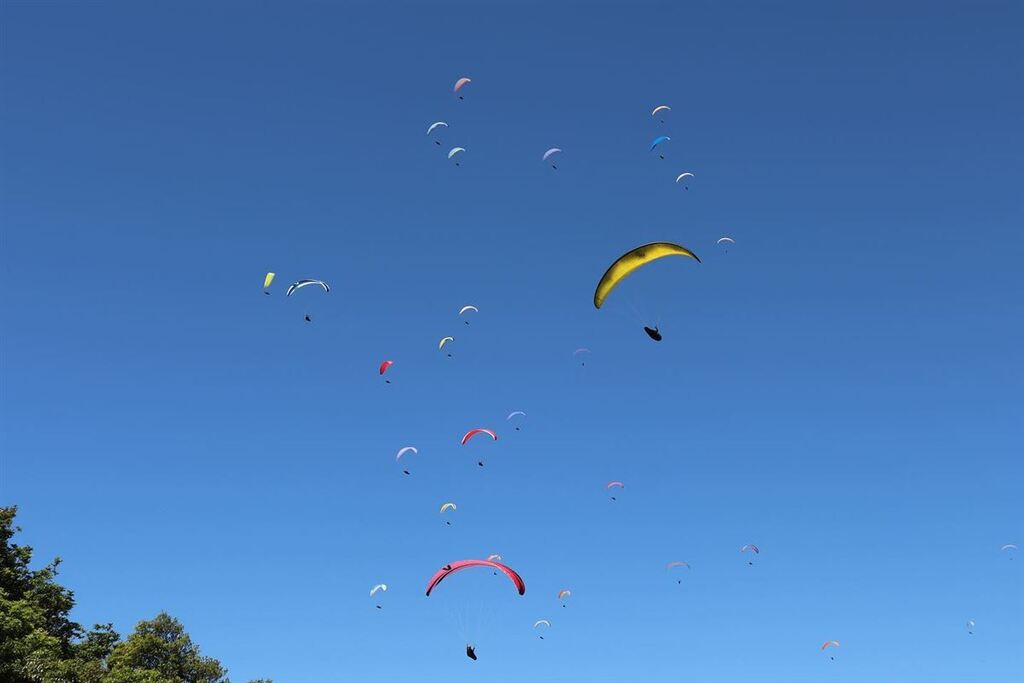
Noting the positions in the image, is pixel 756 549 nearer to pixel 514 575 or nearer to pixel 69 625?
pixel 514 575

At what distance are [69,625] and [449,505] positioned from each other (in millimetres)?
26384

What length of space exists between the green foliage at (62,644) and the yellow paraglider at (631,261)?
96.3 feet

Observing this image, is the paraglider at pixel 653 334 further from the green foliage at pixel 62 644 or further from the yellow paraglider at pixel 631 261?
the green foliage at pixel 62 644

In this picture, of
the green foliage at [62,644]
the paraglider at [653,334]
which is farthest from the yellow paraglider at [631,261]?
the green foliage at [62,644]

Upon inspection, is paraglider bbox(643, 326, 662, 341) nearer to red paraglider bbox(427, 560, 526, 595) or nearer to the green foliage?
red paraglider bbox(427, 560, 526, 595)

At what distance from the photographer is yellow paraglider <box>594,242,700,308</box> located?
86.7 feet

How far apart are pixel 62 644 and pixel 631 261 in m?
45.0

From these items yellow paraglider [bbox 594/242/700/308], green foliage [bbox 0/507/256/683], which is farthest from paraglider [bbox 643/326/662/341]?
green foliage [bbox 0/507/256/683]

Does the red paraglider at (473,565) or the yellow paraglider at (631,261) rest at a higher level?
the yellow paraglider at (631,261)

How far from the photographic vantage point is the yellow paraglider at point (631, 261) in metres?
26.4

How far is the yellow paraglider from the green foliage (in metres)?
29.3

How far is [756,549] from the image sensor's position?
166 ft

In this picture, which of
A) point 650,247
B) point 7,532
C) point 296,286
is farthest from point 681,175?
point 7,532

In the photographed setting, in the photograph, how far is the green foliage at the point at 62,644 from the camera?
33.0 meters
